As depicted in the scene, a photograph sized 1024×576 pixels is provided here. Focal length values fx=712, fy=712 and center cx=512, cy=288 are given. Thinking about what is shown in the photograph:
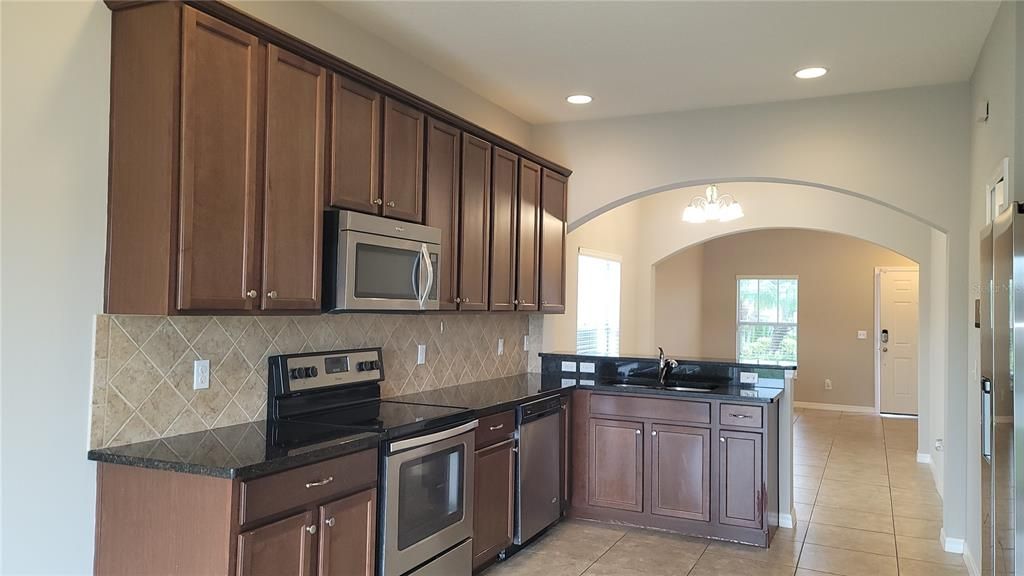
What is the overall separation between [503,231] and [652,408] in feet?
4.77

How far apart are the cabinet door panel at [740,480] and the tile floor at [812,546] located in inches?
7.1

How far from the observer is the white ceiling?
10.6ft

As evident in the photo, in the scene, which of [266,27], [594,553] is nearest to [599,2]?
[266,27]

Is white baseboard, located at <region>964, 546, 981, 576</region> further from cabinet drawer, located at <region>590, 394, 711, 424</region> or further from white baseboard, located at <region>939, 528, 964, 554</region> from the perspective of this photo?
cabinet drawer, located at <region>590, 394, 711, 424</region>

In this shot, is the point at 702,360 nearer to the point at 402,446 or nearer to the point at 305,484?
the point at 402,446

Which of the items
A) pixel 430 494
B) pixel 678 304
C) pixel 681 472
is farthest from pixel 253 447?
pixel 678 304

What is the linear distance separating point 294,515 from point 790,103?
154 inches

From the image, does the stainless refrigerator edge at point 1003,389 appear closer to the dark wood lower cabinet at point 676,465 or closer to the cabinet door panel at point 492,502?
the dark wood lower cabinet at point 676,465

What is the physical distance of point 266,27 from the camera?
262 cm

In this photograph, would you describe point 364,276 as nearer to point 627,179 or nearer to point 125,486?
point 125,486

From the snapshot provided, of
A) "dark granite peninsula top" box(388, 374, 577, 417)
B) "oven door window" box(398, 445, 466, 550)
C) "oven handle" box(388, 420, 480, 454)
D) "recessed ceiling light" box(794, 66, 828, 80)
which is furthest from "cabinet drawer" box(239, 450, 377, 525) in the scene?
"recessed ceiling light" box(794, 66, 828, 80)

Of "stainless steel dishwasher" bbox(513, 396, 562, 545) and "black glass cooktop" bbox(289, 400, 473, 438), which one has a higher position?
"black glass cooktop" bbox(289, 400, 473, 438)

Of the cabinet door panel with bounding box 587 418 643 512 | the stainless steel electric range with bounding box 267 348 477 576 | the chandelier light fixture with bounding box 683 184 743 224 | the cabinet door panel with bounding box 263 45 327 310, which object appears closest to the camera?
the cabinet door panel with bounding box 263 45 327 310

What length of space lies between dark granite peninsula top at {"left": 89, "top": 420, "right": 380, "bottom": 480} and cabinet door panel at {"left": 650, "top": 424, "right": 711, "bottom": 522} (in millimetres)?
2268
